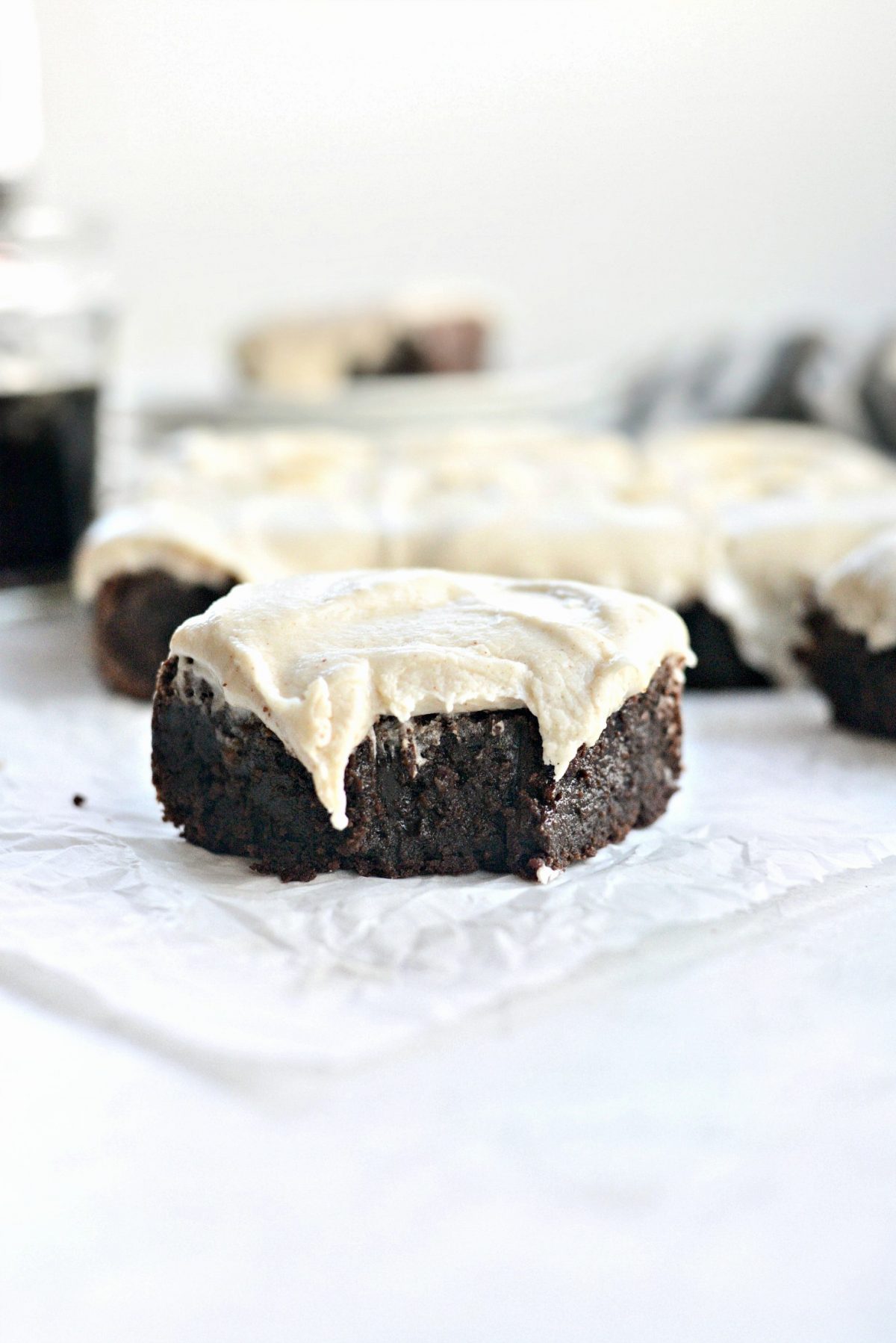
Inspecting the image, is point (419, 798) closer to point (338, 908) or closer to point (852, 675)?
point (338, 908)

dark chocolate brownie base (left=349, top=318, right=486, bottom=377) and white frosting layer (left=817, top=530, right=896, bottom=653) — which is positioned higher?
white frosting layer (left=817, top=530, right=896, bottom=653)

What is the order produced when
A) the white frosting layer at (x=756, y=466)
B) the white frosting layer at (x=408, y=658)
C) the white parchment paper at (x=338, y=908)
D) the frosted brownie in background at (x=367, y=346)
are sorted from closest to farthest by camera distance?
the white parchment paper at (x=338, y=908) → the white frosting layer at (x=408, y=658) → the white frosting layer at (x=756, y=466) → the frosted brownie in background at (x=367, y=346)

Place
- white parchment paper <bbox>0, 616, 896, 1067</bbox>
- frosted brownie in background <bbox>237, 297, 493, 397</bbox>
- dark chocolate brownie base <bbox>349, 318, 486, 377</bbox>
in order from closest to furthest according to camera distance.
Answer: white parchment paper <bbox>0, 616, 896, 1067</bbox>
frosted brownie in background <bbox>237, 297, 493, 397</bbox>
dark chocolate brownie base <bbox>349, 318, 486, 377</bbox>

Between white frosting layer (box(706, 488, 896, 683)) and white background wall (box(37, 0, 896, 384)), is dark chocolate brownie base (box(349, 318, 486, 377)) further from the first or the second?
white frosting layer (box(706, 488, 896, 683))

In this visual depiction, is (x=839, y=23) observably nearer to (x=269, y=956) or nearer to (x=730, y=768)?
(x=730, y=768)

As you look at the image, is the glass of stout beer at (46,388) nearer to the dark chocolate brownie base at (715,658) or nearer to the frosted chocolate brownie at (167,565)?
the frosted chocolate brownie at (167,565)

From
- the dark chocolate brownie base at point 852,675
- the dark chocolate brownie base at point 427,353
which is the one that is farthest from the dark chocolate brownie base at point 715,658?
the dark chocolate brownie base at point 427,353

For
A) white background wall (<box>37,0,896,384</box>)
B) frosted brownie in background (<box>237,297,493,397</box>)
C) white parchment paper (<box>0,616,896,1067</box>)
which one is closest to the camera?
white parchment paper (<box>0,616,896,1067</box>)

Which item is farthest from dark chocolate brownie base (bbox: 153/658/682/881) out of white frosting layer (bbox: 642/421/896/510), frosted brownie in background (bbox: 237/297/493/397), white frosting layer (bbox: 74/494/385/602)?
frosted brownie in background (bbox: 237/297/493/397)
